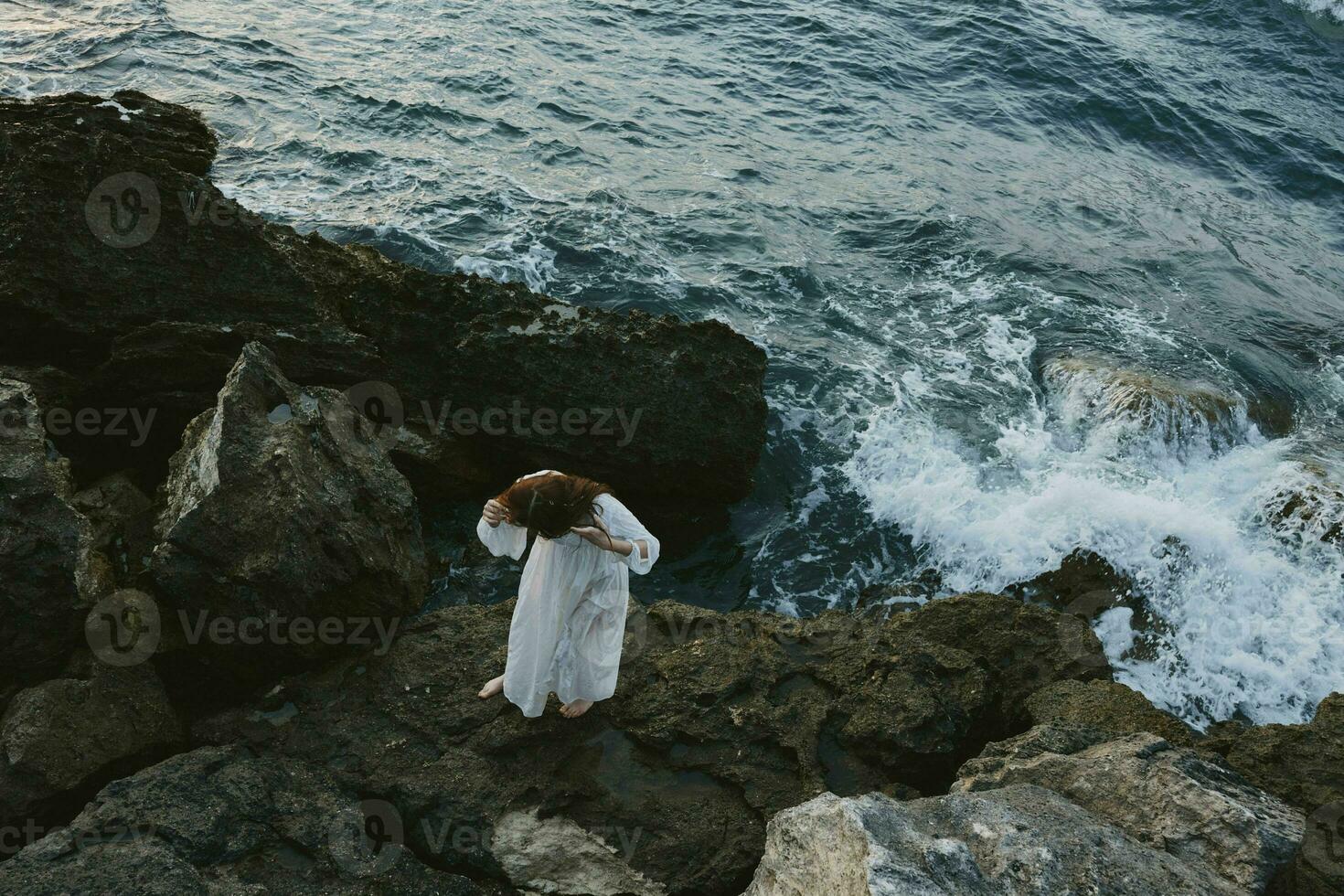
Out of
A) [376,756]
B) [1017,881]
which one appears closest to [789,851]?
[1017,881]

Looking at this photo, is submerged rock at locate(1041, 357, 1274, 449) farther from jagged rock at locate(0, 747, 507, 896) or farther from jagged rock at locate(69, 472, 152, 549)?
jagged rock at locate(69, 472, 152, 549)

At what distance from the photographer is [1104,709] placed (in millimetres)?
5684

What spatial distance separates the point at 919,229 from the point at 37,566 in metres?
13.1

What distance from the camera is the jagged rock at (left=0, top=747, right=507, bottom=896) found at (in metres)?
4.12

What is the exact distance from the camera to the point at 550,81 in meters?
18.4

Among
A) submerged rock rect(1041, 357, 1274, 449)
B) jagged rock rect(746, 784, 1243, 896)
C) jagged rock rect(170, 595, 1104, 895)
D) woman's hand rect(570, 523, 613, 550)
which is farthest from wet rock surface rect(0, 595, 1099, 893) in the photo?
submerged rock rect(1041, 357, 1274, 449)

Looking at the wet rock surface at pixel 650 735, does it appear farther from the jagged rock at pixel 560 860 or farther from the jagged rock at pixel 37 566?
the jagged rock at pixel 37 566

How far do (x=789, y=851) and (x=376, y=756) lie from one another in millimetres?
2488

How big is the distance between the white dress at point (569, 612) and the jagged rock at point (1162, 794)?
6.89 ft

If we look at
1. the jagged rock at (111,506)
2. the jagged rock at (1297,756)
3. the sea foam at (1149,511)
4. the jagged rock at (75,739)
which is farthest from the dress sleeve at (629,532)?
the sea foam at (1149,511)

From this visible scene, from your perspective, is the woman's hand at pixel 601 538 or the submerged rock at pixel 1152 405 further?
the submerged rock at pixel 1152 405

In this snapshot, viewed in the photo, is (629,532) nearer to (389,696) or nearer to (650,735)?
(650,735)

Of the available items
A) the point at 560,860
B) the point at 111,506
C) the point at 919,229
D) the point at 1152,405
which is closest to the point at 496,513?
the point at 560,860

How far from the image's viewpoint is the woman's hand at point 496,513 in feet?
17.2
